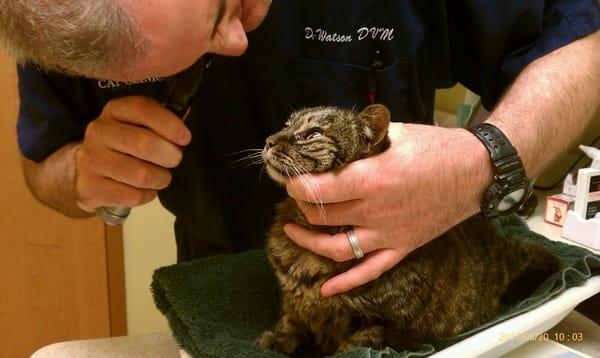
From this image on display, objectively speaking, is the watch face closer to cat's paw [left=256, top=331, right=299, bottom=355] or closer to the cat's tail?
Result: the cat's tail

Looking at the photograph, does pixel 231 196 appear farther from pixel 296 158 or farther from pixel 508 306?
pixel 508 306

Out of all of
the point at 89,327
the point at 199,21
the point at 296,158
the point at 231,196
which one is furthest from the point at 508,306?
the point at 89,327

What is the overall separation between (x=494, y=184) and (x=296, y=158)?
1.01ft

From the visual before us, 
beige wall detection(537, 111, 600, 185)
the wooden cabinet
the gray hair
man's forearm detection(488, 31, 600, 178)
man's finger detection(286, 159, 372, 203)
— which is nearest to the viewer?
the gray hair

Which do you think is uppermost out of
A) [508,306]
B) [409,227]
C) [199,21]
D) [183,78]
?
[199,21]

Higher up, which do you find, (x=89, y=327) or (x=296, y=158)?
(x=296, y=158)

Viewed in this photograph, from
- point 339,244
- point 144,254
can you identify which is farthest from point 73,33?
point 144,254

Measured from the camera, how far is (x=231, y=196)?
1304 millimetres

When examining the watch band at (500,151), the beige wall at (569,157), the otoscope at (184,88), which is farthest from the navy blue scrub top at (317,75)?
the beige wall at (569,157)

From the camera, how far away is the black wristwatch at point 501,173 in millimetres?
925

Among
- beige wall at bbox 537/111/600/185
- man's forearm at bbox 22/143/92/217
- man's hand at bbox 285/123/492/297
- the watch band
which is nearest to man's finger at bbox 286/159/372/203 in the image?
man's hand at bbox 285/123/492/297

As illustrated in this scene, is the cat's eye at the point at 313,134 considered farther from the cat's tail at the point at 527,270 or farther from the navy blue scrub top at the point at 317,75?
the cat's tail at the point at 527,270

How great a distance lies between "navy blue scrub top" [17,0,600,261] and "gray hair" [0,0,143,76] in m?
0.31

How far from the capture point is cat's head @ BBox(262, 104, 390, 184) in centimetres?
90
